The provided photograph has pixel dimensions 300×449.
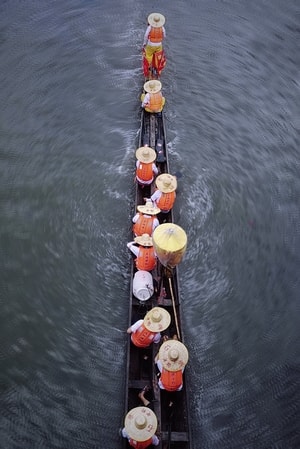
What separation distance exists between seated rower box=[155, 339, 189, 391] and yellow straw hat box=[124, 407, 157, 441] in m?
0.87

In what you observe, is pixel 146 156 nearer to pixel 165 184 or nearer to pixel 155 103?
pixel 165 184

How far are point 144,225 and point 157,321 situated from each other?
8.53 ft

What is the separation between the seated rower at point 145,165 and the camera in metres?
11.0

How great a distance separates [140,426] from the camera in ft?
22.4

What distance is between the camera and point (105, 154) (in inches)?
538

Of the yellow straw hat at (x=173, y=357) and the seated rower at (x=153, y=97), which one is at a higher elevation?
the seated rower at (x=153, y=97)

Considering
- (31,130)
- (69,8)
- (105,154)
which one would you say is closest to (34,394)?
(105,154)

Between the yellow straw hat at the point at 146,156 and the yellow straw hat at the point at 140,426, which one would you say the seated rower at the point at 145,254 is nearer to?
the yellow straw hat at the point at 146,156

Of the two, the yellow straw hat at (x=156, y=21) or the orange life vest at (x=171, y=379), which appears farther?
the yellow straw hat at (x=156, y=21)

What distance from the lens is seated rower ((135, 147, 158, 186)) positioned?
1097cm

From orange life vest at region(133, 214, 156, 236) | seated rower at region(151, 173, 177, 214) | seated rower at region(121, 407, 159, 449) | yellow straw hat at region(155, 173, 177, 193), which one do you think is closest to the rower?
seated rower at region(151, 173, 177, 214)

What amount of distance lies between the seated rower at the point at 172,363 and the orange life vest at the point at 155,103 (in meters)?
8.01

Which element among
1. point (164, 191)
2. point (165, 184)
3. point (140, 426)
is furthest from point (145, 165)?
point (140, 426)

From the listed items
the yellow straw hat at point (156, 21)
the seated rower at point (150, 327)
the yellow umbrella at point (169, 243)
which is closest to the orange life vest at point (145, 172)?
the yellow umbrella at point (169, 243)
